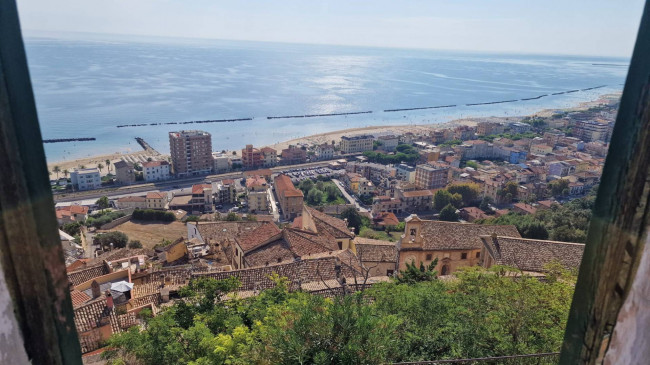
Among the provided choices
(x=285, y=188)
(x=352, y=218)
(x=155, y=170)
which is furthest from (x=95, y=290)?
(x=155, y=170)

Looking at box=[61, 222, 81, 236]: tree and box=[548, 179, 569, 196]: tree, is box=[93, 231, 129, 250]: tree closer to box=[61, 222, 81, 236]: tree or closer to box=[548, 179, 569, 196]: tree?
box=[61, 222, 81, 236]: tree

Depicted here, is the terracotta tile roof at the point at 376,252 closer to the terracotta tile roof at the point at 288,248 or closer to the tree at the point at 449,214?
the terracotta tile roof at the point at 288,248

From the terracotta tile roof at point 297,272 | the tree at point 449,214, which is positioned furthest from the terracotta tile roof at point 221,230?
the tree at point 449,214

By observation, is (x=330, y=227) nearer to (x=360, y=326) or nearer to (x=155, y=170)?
(x=360, y=326)

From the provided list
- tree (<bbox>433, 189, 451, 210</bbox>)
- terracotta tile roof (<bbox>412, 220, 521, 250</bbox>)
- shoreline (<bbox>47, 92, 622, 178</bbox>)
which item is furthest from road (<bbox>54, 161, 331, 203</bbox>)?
terracotta tile roof (<bbox>412, 220, 521, 250</bbox>)

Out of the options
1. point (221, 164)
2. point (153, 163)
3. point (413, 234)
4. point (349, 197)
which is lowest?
point (349, 197)

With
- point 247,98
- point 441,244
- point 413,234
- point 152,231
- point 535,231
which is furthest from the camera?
point 247,98
